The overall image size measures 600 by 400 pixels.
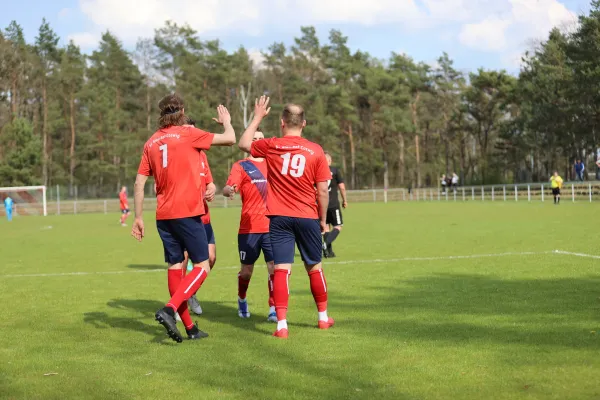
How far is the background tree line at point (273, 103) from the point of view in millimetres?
74875

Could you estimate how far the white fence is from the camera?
4512cm

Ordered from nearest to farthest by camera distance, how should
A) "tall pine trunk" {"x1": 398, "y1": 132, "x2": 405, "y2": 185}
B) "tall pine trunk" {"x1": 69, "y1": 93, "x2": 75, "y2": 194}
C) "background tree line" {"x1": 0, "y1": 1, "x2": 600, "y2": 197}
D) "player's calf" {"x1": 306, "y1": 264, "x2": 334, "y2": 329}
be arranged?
1. "player's calf" {"x1": 306, "y1": 264, "x2": 334, "y2": 329}
2. "background tree line" {"x1": 0, "y1": 1, "x2": 600, "y2": 197}
3. "tall pine trunk" {"x1": 69, "y1": 93, "x2": 75, "y2": 194}
4. "tall pine trunk" {"x1": 398, "y1": 132, "x2": 405, "y2": 185}

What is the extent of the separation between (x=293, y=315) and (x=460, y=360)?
2770 mm

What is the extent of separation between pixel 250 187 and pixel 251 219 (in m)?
0.37

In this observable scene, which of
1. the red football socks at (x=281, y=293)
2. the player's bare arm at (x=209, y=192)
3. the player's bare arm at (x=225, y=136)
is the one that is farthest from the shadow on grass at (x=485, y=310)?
the player's bare arm at (x=225, y=136)

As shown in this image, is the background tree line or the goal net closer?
the goal net

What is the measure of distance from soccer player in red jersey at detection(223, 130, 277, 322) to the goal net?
156 ft

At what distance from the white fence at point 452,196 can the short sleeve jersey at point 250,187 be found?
36.0 metres

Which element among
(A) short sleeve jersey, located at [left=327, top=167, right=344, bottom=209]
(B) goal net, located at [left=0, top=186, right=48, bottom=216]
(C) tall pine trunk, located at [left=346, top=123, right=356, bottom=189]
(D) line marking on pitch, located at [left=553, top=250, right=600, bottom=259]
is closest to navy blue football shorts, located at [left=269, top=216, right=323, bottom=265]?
(D) line marking on pitch, located at [left=553, top=250, right=600, bottom=259]

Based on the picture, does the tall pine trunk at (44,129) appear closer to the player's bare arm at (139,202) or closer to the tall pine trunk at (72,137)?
Result: the tall pine trunk at (72,137)

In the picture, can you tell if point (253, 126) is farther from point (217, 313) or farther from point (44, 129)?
point (44, 129)

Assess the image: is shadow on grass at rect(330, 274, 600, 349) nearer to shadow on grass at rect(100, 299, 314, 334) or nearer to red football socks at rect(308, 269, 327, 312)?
red football socks at rect(308, 269, 327, 312)

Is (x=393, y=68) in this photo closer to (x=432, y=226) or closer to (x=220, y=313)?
(x=432, y=226)

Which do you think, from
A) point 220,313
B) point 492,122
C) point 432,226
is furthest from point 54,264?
point 492,122
